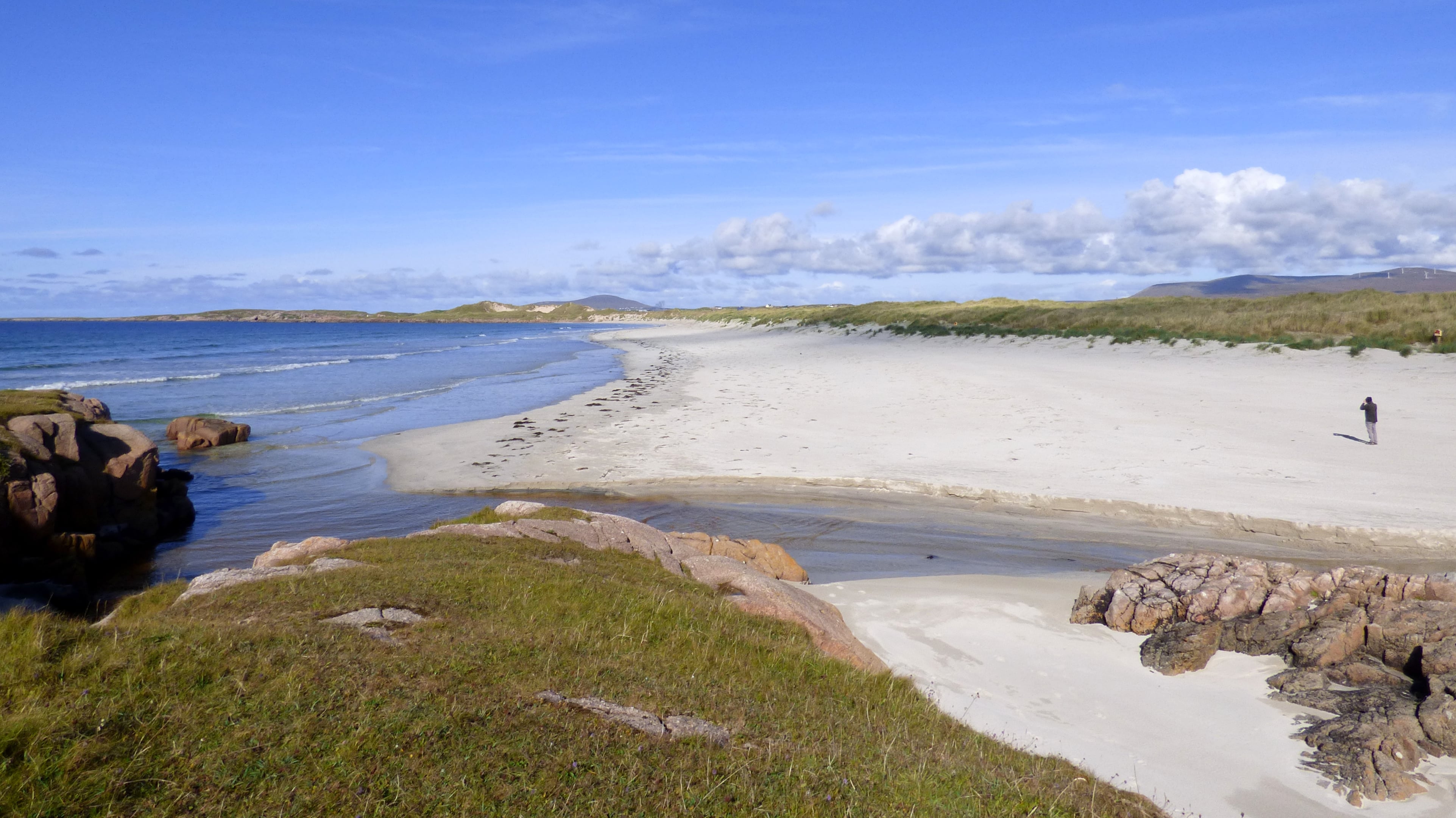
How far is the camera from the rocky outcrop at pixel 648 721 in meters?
5.45

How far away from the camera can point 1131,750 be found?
7457mm

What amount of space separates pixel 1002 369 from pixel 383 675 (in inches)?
1382

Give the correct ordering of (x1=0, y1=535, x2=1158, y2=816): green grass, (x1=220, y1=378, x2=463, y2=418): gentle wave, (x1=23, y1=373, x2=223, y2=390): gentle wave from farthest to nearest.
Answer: (x1=23, y1=373, x2=223, y2=390): gentle wave < (x1=220, y1=378, x2=463, y2=418): gentle wave < (x1=0, y1=535, x2=1158, y2=816): green grass

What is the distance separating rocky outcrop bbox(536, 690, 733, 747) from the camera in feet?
17.9

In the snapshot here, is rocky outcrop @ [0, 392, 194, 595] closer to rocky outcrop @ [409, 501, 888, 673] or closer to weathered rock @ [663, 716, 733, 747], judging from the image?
rocky outcrop @ [409, 501, 888, 673]

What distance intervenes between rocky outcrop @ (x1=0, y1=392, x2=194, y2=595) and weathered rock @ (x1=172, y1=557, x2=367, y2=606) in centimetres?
606

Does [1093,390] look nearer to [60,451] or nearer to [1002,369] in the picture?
[1002,369]

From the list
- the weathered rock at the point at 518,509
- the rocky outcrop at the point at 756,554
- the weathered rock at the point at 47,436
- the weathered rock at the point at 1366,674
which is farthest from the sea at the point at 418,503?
the weathered rock at the point at 1366,674

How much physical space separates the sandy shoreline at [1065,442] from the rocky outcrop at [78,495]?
16.6 ft

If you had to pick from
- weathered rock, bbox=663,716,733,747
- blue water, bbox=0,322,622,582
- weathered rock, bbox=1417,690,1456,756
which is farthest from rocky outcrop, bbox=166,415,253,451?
weathered rock, bbox=1417,690,1456,756

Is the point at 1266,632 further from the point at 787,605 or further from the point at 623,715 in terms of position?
the point at 623,715

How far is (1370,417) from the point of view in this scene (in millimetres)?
18859

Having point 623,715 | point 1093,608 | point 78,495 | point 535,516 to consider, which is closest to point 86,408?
point 78,495

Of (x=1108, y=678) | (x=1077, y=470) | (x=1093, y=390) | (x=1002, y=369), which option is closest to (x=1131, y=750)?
(x=1108, y=678)
